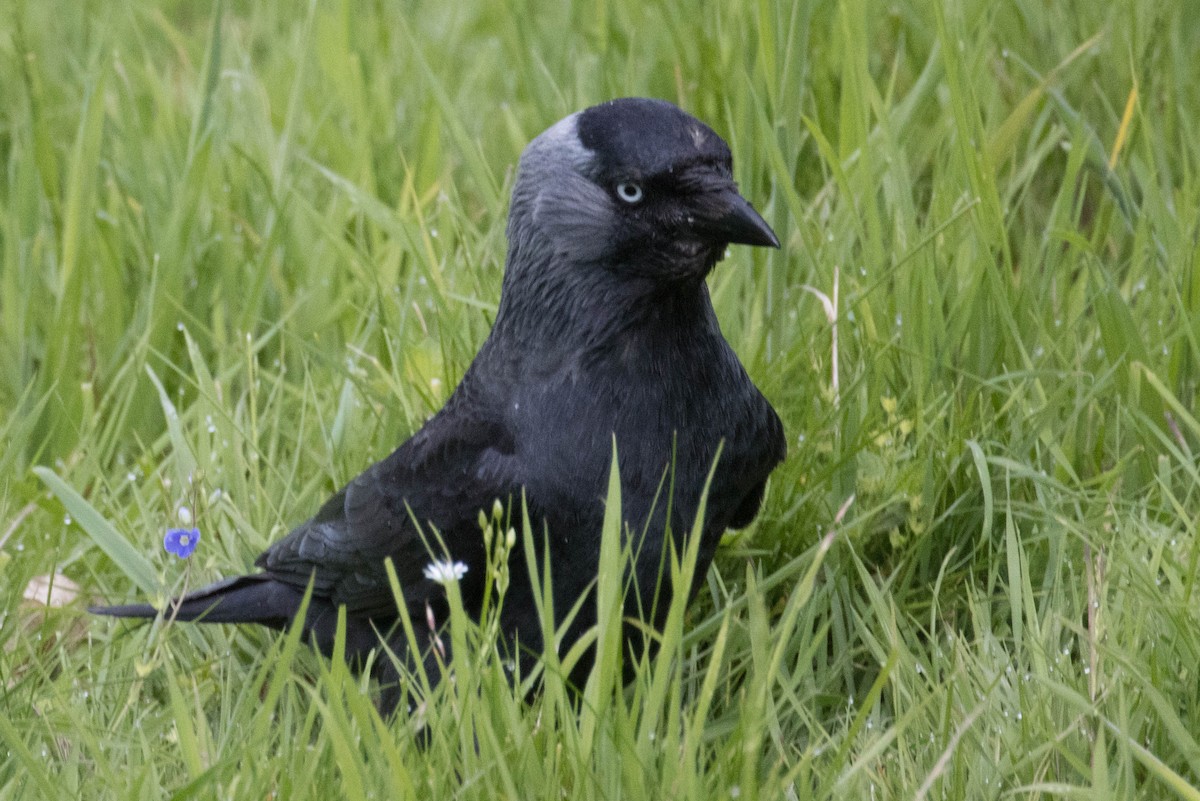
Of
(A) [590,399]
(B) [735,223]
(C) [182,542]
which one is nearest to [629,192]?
(B) [735,223]

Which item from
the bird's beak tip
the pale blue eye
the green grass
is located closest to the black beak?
the bird's beak tip

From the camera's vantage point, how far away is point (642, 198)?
2.69m

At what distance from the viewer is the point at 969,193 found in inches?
130

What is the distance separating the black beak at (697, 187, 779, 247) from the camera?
2.62m

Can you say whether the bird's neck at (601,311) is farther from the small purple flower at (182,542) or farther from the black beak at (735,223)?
the small purple flower at (182,542)

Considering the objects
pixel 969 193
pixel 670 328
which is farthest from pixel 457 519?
pixel 969 193

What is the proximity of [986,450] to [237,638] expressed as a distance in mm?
1575

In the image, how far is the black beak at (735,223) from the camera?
262 cm

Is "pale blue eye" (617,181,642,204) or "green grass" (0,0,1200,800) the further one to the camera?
"pale blue eye" (617,181,642,204)

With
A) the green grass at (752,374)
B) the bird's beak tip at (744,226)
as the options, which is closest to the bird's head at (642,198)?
the bird's beak tip at (744,226)

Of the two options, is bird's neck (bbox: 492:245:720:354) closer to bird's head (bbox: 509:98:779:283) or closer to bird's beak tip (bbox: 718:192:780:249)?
bird's head (bbox: 509:98:779:283)

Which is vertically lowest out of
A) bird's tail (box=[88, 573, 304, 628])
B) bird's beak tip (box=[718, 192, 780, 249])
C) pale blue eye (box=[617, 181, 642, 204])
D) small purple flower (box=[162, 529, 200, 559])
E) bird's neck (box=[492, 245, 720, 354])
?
bird's tail (box=[88, 573, 304, 628])

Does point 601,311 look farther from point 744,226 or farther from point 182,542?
point 182,542

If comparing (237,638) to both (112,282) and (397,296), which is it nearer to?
(397,296)
